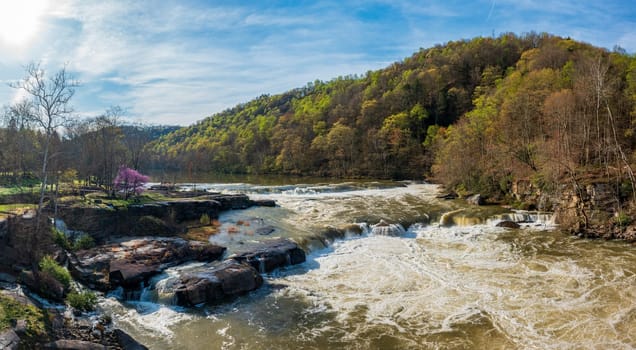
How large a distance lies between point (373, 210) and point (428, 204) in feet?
23.1

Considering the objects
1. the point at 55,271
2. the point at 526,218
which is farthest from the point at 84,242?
the point at 526,218

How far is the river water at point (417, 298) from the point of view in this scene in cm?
1272

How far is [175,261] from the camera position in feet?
62.8

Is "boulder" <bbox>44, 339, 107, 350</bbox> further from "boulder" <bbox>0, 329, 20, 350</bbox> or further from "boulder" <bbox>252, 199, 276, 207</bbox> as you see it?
"boulder" <bbox>252, 199, 276, 207</bbox>

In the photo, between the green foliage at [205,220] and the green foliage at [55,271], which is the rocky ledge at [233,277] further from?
the green foliage at [205,220]

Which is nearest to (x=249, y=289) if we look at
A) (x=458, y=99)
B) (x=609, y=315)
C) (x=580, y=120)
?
(x=609, y=315)

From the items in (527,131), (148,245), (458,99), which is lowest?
(148,245)

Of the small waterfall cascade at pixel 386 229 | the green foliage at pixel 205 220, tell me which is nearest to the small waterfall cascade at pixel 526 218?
the small waterfall cascade at pixel 386 229

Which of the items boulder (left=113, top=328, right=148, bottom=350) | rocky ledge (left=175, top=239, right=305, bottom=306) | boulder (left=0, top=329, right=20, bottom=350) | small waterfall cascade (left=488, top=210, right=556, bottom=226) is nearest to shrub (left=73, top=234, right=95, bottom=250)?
rocky ledge (left=175, top=239, right=305, bottom=306)

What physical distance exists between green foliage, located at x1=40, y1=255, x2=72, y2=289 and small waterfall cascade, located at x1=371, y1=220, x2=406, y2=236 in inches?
757

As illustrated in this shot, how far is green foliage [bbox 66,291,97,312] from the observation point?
13.6 meters

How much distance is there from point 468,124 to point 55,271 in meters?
45.1

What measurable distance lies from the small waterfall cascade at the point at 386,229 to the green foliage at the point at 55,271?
63.1ft

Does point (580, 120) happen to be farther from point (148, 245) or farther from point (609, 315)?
point (148, 245)
